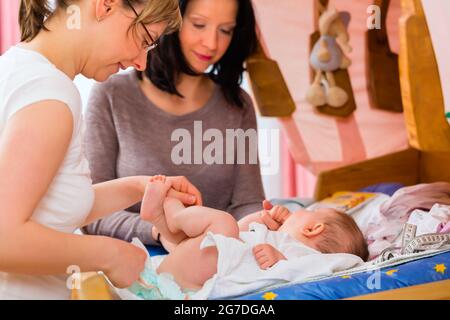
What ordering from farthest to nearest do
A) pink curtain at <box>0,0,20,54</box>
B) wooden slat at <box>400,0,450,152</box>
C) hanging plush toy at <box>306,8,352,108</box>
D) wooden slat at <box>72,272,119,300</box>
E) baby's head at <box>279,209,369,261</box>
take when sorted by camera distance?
pink curtain at <box>0,0,20,54</box> → hanging plush toy at <box>306,8,352,108</box> → wooden slat at <box>400,0,450,152</box> → baby's head at <box>279,209,369,261</box> → wooden slat at <box>72,272,119,300</box>

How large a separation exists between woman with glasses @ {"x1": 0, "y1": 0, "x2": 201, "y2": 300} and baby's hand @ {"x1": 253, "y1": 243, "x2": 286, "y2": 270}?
9.4 inches

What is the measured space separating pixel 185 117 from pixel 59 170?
0.68 metres

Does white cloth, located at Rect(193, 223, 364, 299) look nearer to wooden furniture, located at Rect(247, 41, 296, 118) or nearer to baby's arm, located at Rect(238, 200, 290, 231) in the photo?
baby's arm, located at Rect(238, 200, 290, 231)

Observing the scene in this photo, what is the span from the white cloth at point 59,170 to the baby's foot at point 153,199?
121 mm

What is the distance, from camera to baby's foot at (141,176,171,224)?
104 cm

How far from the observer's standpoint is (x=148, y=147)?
4.92ft

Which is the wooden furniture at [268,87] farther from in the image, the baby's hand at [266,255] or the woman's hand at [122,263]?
the woman's hand at [122,263]

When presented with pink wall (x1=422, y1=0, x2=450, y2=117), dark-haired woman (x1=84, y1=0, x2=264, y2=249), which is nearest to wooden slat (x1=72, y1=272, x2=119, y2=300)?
dark-haired woman (x1=84, y1=0, x2=264, y2=249)

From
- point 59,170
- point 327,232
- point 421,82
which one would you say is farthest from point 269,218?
point 59,170

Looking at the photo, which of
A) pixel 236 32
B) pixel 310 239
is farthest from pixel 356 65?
pixel 310 239

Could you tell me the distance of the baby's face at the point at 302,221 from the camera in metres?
1.28

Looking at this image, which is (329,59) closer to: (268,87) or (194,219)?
(268,87)
